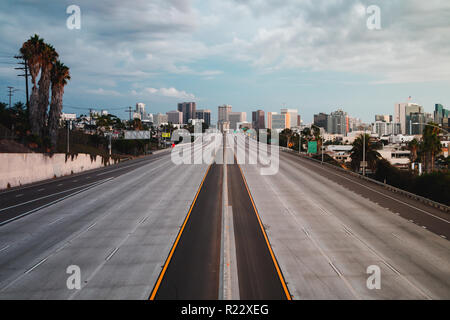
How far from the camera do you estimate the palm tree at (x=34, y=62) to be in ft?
173

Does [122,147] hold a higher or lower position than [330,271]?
higher

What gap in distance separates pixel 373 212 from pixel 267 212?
8.83 metres

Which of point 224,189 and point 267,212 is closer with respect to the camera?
point 267,212

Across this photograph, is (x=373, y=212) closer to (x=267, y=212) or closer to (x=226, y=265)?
(x=267, y=212)

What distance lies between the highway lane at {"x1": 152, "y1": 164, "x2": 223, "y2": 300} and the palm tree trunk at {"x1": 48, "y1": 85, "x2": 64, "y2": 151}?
39295 millimetres

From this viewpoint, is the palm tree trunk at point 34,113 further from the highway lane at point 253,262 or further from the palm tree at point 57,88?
the highway lane at point 253,262

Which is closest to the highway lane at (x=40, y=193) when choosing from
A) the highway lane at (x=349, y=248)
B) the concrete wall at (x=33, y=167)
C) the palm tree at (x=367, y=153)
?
the concrete wall at (x=33, y=167)

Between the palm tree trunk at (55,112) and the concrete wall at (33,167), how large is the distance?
663 centimetres

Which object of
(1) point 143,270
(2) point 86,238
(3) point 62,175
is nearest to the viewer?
(1) point 143,270

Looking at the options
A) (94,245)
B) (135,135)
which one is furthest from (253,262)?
(135,135)

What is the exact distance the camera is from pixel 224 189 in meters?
36.9
